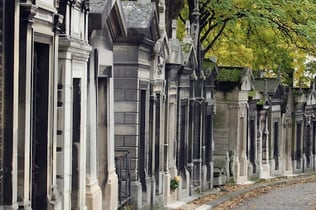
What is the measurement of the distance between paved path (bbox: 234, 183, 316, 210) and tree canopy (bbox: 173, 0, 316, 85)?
4.54m

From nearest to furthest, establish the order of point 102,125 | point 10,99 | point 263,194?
point 10,99
point 102,125
point 263,194

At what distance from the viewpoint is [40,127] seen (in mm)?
11125

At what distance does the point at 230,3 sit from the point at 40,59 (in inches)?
599

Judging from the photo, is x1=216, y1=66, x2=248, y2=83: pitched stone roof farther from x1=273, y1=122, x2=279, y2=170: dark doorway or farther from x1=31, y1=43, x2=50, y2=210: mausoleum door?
x1=31, y1=43, x2=50, y2=210: mausoleum door

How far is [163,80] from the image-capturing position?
63.5ft

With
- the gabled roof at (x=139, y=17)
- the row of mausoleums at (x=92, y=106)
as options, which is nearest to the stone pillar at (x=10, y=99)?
the row of mausoleums at (x=92, y=106)

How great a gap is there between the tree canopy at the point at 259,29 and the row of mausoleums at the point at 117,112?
4.24 ft

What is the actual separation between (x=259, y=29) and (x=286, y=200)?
788 cm

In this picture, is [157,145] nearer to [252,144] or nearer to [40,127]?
[40,127]

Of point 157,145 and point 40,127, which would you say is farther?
point 157,145

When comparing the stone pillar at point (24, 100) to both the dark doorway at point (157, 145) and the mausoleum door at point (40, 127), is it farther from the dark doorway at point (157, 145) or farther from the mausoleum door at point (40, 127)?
the dark doorway at point (157, 145)

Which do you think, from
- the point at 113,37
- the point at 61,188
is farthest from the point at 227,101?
the point at 61,188

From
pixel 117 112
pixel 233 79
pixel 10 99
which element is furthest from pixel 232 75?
pixel 10 99

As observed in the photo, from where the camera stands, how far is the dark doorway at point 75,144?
12.6 metres
